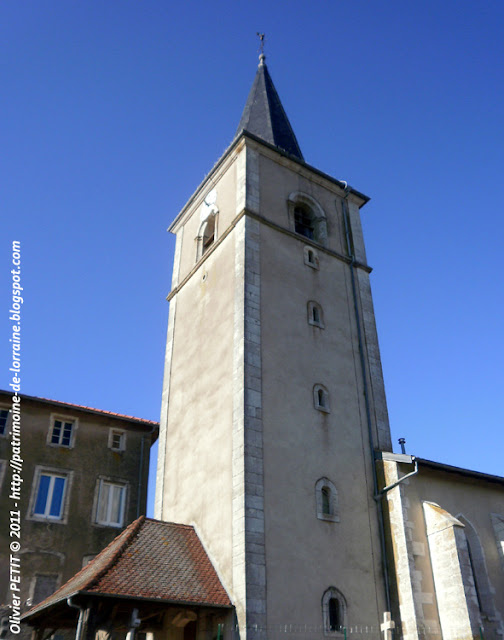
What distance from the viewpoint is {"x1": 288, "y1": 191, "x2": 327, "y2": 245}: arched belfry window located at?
18092mm

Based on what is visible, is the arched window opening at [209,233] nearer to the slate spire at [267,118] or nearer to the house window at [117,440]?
the slate spire at [267,118]

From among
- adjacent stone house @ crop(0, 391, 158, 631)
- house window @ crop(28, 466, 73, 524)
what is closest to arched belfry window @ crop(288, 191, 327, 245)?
adjacent stone house @ crop(0, 391, 158, 631)

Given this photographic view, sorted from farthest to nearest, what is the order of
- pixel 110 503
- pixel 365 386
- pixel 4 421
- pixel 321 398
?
1. pixel 110 503
2. pixel 4 421
3. pixel 365 386
4. pixel 321 398

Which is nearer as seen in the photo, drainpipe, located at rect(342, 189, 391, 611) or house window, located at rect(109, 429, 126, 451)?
drainpipe, located at rect(342, 189, 391, 611)

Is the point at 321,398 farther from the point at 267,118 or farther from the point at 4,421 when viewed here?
the point at 267,118

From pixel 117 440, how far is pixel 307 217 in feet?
30.2

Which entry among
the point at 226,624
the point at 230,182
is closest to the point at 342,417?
the point at 226,624

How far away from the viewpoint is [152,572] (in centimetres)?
1130

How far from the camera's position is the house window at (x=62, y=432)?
18.5m

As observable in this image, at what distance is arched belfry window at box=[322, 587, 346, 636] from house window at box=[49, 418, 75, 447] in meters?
9.72

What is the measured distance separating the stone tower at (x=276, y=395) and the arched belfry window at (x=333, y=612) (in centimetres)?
3

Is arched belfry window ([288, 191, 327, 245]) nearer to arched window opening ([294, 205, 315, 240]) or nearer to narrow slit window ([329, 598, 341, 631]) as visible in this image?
arched window opening ([294, 205, 315, 240])

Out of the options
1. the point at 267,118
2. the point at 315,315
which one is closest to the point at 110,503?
the point at 315,315

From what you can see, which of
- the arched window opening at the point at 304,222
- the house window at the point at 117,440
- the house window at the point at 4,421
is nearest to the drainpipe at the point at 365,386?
the arched window opening at the point at 304,222
